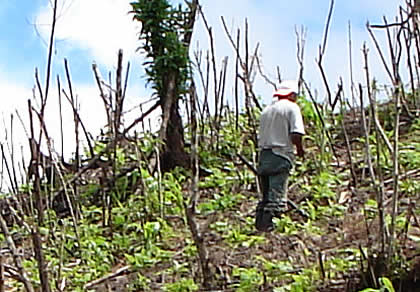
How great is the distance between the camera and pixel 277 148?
19.8 ft

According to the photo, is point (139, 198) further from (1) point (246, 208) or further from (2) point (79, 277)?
(2) point (79, 277)

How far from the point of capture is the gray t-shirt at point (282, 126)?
5945 mm

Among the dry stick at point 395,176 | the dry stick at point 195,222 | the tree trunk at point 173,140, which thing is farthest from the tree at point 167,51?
the dry stick at point 395,176

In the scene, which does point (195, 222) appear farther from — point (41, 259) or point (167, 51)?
point (167, 51)

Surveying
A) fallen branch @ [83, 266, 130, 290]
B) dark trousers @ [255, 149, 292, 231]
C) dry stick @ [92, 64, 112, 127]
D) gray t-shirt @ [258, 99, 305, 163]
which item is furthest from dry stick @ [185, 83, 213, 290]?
dry stick @ [92, 64, 112, 127]

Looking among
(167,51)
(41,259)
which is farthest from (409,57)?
(41,259)

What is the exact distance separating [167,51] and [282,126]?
2.18m

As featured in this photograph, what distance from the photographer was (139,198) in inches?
290

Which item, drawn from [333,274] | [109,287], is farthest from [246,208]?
[333,274]

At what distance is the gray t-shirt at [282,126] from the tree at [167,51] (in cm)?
196

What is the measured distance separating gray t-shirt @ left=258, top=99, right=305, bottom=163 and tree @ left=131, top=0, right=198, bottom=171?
1.96 meters

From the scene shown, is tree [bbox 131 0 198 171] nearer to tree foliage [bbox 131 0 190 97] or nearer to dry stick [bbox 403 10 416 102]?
tree foliage [bbox 131 0 190 97]

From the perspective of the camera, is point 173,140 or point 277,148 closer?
point 277,148

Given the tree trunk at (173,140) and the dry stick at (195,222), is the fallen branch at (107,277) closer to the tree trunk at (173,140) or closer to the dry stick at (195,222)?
the dry stick at (195,222)
